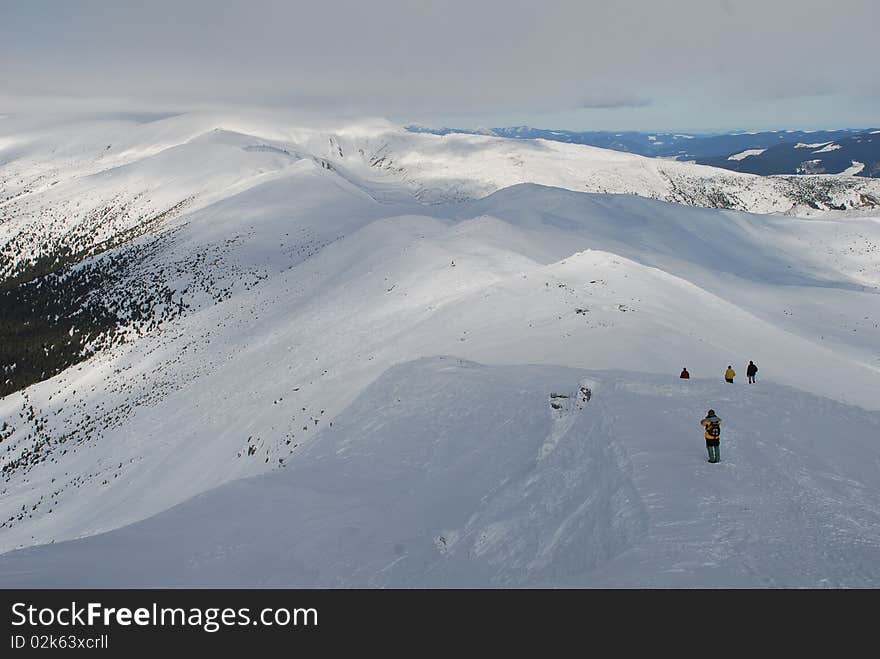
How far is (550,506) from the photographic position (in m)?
13.3

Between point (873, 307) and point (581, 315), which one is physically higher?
point (581, 315)

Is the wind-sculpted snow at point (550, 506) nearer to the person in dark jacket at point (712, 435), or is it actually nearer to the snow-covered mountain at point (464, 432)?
the snow-covered mountain at point (464, 432)

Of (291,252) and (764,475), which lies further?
(291,252)

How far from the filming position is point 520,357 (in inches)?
923

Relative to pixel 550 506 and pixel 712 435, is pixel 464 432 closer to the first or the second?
pixel 550 506

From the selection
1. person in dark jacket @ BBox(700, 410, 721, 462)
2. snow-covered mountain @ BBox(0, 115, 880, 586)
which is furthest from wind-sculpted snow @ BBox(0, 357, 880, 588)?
person in dark jacket @ BBox(700, 410, 721, 462)

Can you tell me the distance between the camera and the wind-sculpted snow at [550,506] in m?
10.2

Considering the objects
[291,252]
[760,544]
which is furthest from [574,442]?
[291,252]

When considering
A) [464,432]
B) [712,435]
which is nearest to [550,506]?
[712,435]

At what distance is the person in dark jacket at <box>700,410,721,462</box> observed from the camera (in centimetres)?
1284

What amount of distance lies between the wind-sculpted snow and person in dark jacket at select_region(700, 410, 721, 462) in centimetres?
39
